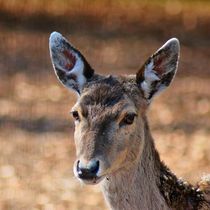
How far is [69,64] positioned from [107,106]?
77 centimetres

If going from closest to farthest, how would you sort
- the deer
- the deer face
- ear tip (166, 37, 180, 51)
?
the deer face < the deer < ear tip (166, 37, 180, 51)

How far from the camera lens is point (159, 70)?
7.24 metres

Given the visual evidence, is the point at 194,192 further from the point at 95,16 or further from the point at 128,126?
the point at 95,16

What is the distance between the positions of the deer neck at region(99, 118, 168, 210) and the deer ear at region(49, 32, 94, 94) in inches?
29.5

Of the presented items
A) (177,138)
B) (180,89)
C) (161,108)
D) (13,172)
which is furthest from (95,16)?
(13,172)

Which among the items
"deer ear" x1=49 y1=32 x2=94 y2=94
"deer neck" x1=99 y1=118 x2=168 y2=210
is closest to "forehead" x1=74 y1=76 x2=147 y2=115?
"deer ear" x1=49 y1=32 x2=94 y2=94

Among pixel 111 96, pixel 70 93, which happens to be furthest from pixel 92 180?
pixel 70 93

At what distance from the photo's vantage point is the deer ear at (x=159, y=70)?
7.11 meters

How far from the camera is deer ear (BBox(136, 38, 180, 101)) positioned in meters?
7.11

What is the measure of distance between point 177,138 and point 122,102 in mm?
7949

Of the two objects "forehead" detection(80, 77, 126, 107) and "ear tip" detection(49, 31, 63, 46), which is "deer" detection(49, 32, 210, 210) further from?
"ear tip" detection(49, 31, 63, 46)

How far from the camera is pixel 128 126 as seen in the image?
673 centimetres

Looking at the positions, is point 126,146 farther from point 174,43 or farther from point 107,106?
point 174,43

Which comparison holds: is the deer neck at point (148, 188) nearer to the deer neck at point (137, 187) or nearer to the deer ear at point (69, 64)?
the deer neck at point (137, 187)
